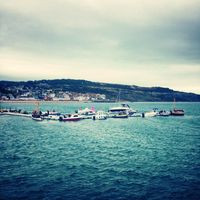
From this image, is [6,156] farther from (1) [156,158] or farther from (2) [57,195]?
(1) [156,158]

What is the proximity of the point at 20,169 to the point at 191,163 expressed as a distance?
24.7 meters

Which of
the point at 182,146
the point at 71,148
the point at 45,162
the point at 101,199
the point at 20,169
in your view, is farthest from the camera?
the point at 182,146

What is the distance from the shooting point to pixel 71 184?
2467 centimetres

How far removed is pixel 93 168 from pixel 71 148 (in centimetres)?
1319

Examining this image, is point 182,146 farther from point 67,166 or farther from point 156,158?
point 67,166

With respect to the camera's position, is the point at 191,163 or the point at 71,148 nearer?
the point at 191,163

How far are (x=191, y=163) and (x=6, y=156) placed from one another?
29.1 metres

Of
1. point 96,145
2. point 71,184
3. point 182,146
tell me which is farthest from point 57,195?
point 182,146

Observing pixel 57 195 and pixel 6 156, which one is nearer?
pixel 57 195

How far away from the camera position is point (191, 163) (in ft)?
109

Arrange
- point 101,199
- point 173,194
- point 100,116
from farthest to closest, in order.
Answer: point 100,116
point 173,194
point 101,199

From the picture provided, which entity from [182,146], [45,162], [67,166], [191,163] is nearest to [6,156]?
[45,162]

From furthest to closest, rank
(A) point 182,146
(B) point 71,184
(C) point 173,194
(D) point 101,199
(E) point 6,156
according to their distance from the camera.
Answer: (A) point 182,146
(E) point 6,156
(B) point 71,184
(C) point 173,194
(D) point 101,199

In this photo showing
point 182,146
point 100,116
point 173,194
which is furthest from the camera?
point 100,116
